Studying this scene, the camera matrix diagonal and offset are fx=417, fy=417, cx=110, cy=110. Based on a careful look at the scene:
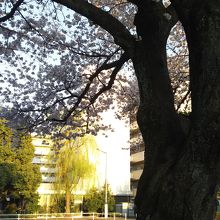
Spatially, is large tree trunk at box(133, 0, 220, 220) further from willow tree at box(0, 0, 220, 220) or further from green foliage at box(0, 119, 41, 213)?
green foliage at box(0, 119, 41, 213)

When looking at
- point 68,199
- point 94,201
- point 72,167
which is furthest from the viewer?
point 94,201

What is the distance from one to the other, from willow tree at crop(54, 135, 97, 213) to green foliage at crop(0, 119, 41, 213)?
172cm

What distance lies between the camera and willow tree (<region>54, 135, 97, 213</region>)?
1287 inches

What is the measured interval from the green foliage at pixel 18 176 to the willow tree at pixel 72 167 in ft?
5.64

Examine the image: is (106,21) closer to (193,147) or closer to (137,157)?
(193,147)

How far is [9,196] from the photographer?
30.9m

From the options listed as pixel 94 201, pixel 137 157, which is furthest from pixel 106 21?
pixel 137 157

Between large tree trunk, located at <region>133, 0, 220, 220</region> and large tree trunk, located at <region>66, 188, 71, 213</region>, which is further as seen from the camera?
large tree trunk, located at <region>66, 188, 71, 213</region>

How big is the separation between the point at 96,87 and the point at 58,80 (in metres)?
1.75

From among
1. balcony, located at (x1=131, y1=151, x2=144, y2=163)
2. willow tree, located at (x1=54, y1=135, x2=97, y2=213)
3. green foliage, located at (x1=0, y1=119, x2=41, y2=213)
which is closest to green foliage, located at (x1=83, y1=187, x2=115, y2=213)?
willow tree, located at (x1=54, y1=135, x2=97, y2=213)

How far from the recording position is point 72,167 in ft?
108

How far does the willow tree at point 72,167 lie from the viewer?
107 ft

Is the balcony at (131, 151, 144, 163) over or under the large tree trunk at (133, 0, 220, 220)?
over

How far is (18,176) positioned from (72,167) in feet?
14.4
